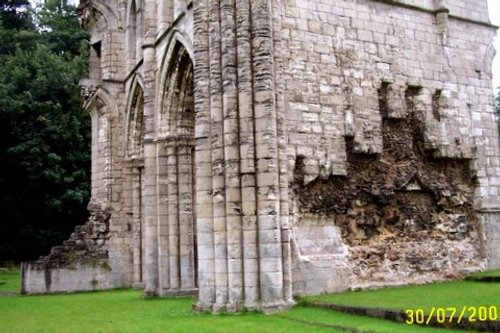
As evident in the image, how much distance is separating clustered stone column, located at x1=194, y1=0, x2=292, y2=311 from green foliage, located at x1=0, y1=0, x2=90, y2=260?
53.3 ft

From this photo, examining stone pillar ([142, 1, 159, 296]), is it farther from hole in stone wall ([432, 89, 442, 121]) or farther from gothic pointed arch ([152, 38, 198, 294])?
hole in stone wall ([432, 89, 442, 121])

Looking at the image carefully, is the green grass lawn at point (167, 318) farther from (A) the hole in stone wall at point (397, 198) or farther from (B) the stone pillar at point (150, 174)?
(A) the hole in stone wall at point (397, 198)

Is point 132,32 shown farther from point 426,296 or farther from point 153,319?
point 426,296

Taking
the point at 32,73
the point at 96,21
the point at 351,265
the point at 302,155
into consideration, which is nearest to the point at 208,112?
the point at 302,155

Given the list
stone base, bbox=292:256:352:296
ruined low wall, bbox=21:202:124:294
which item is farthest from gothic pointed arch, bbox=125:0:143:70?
stone base, bbox=292:256:352:296

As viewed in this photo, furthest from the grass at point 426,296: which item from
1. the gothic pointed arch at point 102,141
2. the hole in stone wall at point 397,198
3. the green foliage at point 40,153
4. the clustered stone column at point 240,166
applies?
the green foliage at point 40,153

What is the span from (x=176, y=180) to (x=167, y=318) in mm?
4641

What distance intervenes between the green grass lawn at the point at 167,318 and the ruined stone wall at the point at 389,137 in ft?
3.30

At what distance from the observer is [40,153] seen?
25.8 meters

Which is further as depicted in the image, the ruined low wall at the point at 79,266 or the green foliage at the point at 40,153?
the green foliage at the point at 40,153

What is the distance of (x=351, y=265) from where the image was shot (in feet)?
38.7

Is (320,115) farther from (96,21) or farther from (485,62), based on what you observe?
(96,21)

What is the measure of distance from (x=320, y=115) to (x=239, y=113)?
6.22ft

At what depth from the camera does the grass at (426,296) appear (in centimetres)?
907
